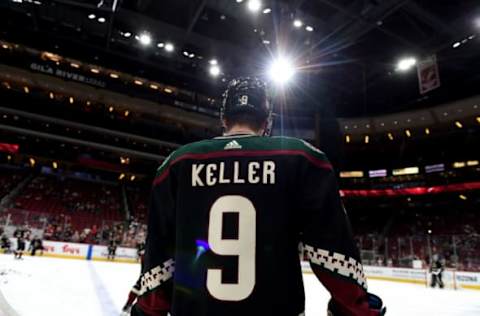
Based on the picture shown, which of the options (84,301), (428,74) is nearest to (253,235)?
(84,301)

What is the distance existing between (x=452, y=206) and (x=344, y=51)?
13899mm

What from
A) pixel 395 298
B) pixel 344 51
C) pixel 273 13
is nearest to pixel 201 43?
pixel 273 13

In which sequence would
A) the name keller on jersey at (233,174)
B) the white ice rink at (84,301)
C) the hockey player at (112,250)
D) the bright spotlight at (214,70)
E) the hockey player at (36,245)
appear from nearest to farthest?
1. the name keller on jersey at (233,174)
2. the white ice rink at (84,301)
3. the hockey player at (36,245)
4. the hockey player at (112,250)
5. the bright spotlight at (214,70)

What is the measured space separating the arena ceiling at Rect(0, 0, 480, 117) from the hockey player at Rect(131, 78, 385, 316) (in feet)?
37.0

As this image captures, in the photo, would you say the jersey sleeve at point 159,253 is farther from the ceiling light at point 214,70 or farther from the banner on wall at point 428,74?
the ceiling light at point 214,70

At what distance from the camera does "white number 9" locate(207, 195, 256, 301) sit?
1.21 meters

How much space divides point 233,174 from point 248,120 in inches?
10.5

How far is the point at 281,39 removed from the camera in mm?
15398

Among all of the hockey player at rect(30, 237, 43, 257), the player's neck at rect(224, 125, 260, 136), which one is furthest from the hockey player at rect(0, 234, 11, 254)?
the player's neck at rect(224, 125, 260, 136)

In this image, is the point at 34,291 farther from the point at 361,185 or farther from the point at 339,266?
the point at 361,185

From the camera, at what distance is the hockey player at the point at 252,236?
3.92 feet

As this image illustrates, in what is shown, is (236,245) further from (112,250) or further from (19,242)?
(112,250)

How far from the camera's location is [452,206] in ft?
81.9

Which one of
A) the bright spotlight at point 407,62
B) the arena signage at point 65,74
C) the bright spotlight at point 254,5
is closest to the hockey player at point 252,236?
the bright spotlight at point 254,5
